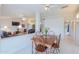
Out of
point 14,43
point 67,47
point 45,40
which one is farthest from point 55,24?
point 14,43

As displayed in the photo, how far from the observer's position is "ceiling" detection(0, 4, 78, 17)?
A: 2285 mm

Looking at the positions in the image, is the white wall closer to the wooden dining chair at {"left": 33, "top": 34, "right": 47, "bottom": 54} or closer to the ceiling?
the ceiling

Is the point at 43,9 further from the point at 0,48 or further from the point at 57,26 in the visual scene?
the point at 0,48

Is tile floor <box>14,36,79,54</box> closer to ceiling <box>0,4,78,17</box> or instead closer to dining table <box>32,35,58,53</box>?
dining table <box>32,35,58,53</box>

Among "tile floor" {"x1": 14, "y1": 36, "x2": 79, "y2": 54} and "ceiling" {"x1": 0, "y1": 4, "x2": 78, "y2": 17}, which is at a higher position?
"ceiling" {"x1": 0, "y1": 4, "x2": 78, "y2": 17}

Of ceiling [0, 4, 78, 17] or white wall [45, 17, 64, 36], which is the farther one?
white wall [45, 17, 64, 36]

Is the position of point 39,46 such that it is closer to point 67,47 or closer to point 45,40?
point 45,40

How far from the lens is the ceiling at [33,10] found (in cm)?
229

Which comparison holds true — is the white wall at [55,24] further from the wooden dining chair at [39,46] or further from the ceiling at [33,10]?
the wooden dining chair at [39,46]

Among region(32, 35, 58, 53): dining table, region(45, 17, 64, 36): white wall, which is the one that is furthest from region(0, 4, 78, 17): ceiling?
region(32, 35, 58, 53): dining table

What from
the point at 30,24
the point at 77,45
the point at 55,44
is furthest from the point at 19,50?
the point at 77,45

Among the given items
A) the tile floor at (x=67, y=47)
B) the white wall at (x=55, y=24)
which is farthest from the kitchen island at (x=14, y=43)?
the white wall at (x=55, y=24)

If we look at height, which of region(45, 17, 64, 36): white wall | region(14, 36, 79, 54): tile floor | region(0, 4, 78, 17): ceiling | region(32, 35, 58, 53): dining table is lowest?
region(14, 36, 79, 54): tile floor
